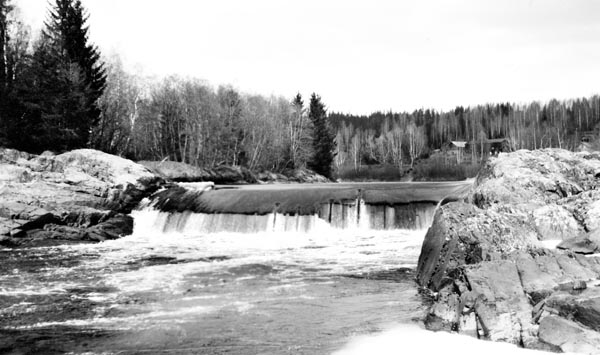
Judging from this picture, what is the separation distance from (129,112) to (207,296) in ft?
129

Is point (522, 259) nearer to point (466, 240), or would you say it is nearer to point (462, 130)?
point (466, 240)

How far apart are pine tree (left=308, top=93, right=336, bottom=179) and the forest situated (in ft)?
0.46

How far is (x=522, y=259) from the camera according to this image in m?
7.71

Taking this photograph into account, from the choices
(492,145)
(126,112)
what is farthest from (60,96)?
(492,145)

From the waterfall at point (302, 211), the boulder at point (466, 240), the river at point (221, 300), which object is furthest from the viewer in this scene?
the waterfall at point (302, 211)

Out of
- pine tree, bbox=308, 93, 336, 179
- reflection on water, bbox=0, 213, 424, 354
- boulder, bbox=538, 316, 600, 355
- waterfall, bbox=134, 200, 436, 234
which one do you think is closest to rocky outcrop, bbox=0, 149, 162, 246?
reflection on water, bbox=0, 213, 424, 354

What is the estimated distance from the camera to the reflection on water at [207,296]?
22.3 ft

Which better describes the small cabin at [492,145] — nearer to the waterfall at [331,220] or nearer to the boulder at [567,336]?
the waterfall at [331,220]

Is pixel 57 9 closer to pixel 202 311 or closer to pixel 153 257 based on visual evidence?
pixel 153 257

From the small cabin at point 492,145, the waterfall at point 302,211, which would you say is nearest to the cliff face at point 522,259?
the waterfall at point 302,211

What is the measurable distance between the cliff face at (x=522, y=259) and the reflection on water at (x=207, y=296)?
112 cm

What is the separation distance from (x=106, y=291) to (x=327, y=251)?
7179mm

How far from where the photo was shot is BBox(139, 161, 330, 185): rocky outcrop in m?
37.2

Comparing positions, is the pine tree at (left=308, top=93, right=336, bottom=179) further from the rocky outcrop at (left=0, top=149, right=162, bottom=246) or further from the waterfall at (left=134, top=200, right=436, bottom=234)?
the waterfall at (left=134, top=200, right=436, bottom=234)
